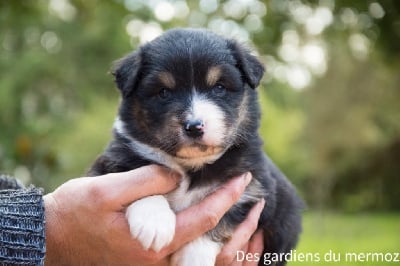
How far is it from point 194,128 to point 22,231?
3.97 feet

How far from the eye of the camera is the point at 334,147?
29.3 m

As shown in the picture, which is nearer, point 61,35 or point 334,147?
point 61,35

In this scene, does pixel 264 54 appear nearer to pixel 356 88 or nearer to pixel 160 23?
pixel 160 23

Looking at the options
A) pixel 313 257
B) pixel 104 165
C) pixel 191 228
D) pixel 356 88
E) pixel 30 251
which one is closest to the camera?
pixel 30 251

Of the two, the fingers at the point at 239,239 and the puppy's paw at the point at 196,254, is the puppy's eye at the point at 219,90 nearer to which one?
the fingers at the point at 239,239

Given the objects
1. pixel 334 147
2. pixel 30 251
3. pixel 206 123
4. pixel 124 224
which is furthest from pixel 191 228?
pixel 334 147

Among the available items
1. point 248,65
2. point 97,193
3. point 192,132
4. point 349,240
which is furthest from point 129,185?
point 349,240

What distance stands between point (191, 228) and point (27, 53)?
2232 cm

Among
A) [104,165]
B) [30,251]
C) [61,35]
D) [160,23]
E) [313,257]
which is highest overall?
[61,35]

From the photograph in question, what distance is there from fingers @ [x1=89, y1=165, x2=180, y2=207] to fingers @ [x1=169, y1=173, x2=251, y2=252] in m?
0.24

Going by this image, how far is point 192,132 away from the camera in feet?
11.9

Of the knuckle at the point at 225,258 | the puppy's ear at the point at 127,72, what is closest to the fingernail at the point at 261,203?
the knuckle at the point at 225,258

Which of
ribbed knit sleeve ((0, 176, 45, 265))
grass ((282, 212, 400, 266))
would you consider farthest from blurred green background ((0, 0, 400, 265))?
ribbed knit sleeve ((0, 176, 45, 265))

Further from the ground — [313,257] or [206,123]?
[206,123]
